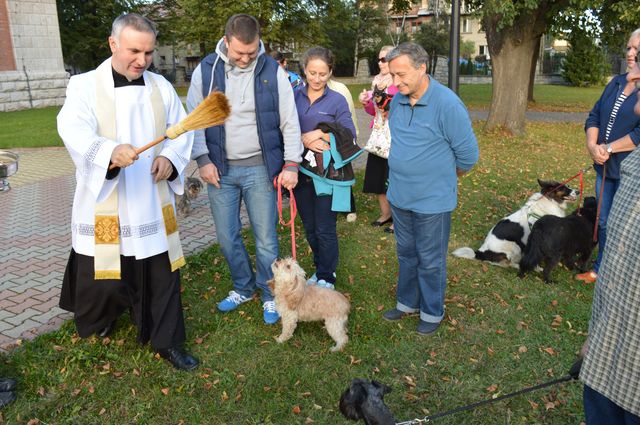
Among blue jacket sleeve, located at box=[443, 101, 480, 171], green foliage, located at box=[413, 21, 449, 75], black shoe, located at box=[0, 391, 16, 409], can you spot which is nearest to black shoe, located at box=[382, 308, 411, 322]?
blue jacket sleeve, located at box=[443, 101, 480, 171]

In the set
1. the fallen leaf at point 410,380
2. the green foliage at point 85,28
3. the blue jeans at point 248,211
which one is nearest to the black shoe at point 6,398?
the blue jeans at point 248,211

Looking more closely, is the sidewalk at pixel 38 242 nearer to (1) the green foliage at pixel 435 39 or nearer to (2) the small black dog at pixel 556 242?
(2) the small black dog at pixel 556 242

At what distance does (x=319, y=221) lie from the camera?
Result: 14.6 ft

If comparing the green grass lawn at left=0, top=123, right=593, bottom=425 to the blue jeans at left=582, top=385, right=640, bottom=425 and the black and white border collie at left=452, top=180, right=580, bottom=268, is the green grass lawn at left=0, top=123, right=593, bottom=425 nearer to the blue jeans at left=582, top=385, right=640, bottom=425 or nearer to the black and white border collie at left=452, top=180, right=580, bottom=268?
the black and white border collie at left=452, top=180, right=580, bottom=268

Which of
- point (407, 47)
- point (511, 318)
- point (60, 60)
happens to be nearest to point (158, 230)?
point (407, 47)

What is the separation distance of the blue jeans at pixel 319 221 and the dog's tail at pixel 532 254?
2.01m

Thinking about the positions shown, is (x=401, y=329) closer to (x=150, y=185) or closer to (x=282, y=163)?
(x=282, y=163)

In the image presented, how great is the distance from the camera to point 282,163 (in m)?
3.99

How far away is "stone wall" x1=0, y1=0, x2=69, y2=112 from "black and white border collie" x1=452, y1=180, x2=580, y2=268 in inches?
903

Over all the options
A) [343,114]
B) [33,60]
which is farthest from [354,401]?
[33,60]

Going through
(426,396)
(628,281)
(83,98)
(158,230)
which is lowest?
(426,396)

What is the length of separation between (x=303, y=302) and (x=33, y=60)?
25.1 meters

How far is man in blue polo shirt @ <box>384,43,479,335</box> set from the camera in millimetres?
3527

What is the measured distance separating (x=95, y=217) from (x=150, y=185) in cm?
40
